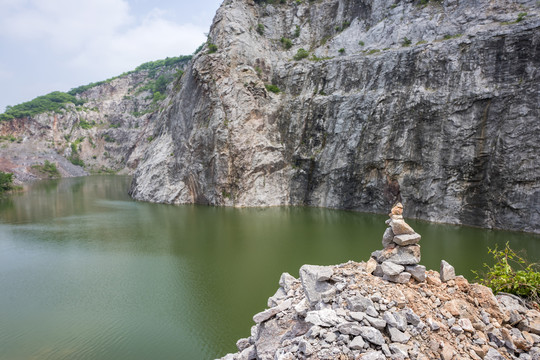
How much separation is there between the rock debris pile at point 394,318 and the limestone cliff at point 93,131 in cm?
7165

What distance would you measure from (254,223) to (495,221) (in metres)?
19.1

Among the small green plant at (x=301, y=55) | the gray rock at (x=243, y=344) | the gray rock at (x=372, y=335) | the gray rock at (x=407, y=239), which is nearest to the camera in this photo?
the gray rock at (x=372, y=335)

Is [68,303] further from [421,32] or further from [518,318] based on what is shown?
[421,32]

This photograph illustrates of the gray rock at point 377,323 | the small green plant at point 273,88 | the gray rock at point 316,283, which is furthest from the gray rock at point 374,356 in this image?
the small green plant at point 273,88

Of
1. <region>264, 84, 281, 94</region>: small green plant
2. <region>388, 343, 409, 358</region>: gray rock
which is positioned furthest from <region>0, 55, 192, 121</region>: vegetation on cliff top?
<region>388, 343, 409, 358</region>: gray rock

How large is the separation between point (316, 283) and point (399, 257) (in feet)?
7.52

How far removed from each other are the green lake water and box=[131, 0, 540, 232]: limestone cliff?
11.9 feet

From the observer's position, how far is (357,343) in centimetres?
572

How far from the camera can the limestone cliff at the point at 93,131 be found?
75938 millimetres

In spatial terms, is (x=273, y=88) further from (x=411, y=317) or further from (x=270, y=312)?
(x=411, y=317)

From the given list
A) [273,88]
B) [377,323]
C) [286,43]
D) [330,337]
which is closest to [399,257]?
[377,323]

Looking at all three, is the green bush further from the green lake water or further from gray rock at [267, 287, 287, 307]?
gray rock at [267, 287, 287, 307]

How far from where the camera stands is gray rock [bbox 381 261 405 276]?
299 inches

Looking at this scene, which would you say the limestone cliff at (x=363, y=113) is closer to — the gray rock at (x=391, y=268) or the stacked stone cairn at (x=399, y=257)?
the stacked stone cairn at (x=399, y=257)
